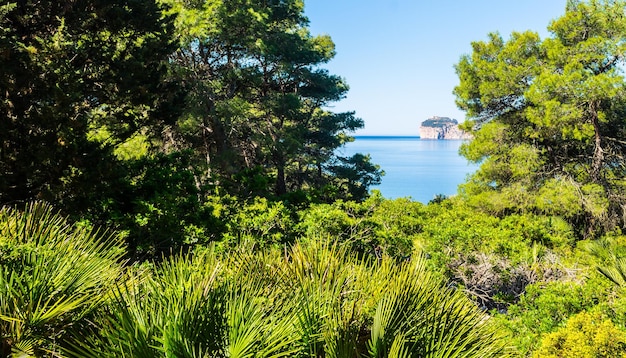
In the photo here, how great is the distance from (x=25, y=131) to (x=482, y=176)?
17004 mm

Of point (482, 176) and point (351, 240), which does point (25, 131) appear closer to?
point (351, 240)

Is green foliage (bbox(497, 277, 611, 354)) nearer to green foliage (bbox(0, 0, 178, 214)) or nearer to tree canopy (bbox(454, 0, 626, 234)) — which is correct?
green foliage (bbox(0, 0, 178, 214))

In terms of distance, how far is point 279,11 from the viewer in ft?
59.4

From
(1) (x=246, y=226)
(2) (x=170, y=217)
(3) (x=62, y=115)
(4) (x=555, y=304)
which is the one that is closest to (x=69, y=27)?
(3) (x=62, y=115)

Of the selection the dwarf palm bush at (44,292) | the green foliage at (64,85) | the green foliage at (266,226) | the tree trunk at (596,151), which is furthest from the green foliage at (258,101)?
the tree trunk at (596,151)

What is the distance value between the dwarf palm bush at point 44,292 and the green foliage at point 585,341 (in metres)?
4.41

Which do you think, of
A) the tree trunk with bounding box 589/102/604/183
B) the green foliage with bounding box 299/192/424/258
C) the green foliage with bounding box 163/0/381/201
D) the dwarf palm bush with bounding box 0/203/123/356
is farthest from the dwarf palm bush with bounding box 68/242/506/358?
the tree trunk with bounding box 589/102/604/183

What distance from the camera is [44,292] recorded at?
3328mm

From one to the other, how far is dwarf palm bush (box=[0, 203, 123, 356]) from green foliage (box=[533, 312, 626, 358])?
4.41 m

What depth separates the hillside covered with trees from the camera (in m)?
3.22

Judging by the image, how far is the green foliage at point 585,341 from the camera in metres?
3.68

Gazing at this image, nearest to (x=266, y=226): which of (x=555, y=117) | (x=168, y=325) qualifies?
(x=168, y=325)

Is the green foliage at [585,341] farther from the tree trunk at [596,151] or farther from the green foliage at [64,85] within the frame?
the tree trunk at [596,151]

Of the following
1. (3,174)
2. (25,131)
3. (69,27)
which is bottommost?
(3,174)
